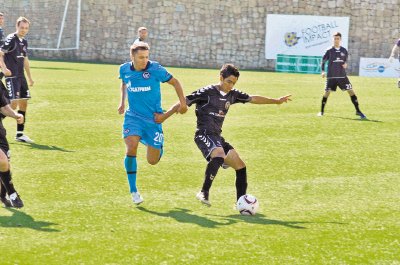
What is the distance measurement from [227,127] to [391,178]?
624 centimetres

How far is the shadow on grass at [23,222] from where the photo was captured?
7887mm

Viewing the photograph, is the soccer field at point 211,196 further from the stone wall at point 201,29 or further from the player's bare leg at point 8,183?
the stone wall at point 201,29

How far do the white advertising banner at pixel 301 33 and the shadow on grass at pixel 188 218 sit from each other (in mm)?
32998

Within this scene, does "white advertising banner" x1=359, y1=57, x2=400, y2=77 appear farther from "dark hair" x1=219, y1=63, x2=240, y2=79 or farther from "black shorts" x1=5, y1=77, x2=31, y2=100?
"dark hair" x1=219, y1=63, x2=240, y2=79

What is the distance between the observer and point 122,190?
10.1 meters

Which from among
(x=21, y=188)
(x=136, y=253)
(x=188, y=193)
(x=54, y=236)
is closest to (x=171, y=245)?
(x=136, y=253)

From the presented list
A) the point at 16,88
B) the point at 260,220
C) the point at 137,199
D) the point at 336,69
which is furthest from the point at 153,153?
the point at 336,69

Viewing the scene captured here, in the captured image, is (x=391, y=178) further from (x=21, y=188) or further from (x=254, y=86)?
(x=254, y=86)

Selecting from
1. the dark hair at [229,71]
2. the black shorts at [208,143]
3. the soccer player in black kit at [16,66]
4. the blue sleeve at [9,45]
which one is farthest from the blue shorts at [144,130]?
the blue sleeve at [9,45]

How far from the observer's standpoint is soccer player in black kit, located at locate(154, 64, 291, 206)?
9.23m

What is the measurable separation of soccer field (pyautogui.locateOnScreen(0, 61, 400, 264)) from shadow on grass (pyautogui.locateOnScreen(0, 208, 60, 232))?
0.02 m

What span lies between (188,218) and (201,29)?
35.8 meters

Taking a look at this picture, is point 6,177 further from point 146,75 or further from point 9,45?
point 9,45

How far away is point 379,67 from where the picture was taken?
39.8m
